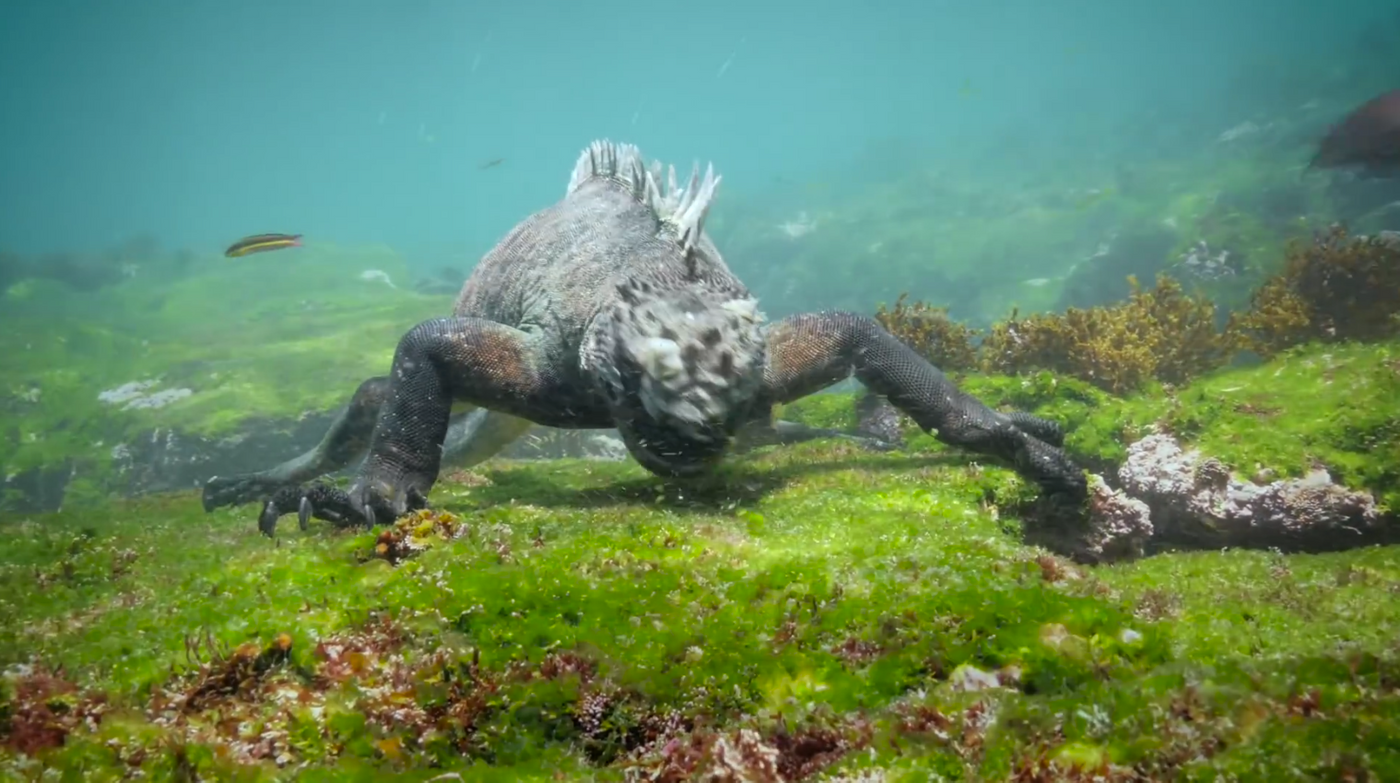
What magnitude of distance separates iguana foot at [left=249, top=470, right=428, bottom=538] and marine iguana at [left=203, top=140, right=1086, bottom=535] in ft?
0.03

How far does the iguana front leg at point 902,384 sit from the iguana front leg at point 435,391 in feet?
5.90

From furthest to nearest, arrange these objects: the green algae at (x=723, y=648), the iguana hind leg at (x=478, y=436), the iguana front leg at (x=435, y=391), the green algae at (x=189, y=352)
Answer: the green algae at (x=189, y=352) → the iguana hind leg at (x=478, y=436) → the iguana front leg at (x=435, y=391) → the green algae at (x=723, y=648)

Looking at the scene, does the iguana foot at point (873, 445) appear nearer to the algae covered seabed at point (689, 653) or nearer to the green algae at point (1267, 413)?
the green algae at point (1267, 413)

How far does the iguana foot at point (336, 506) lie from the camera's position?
4.47m

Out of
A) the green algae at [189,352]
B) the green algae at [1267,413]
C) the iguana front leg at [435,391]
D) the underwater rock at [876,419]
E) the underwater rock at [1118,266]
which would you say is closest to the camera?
the iguana front leg at [435,391]

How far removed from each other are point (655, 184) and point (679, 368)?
9.75 ft

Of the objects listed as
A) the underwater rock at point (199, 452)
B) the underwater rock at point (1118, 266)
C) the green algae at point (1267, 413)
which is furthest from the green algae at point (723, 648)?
the underwater rock at point (1118, 266)

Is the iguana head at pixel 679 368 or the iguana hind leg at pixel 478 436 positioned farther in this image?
the iguana hind leg at pixel 478 436

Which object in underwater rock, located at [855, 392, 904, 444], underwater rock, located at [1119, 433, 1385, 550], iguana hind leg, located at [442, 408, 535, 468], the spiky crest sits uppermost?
the spiky crest

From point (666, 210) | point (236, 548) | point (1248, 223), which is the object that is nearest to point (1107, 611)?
point (666, 210)

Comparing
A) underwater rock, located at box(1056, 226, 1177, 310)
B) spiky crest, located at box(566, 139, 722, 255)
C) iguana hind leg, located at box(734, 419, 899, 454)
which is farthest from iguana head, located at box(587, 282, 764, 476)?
underwater rock, located at box(1056, 226, 1177, 310)

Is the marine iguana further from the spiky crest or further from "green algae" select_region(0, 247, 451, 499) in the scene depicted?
"green algae" select_region(0, 247, 451, 499)

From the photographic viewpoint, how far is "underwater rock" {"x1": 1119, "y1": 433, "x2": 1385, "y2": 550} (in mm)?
5223

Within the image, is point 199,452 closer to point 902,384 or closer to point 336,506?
point 336,506
